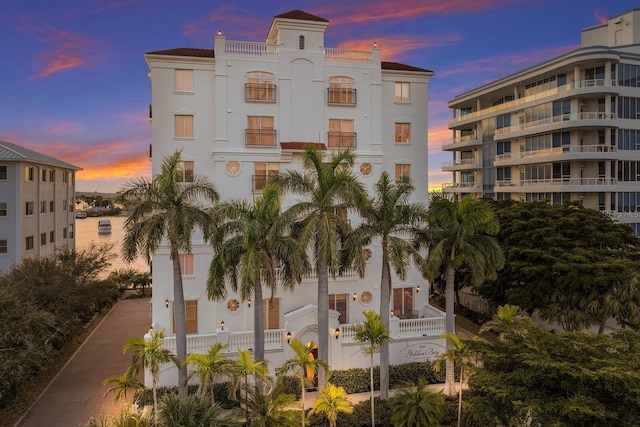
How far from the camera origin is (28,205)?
36.8m

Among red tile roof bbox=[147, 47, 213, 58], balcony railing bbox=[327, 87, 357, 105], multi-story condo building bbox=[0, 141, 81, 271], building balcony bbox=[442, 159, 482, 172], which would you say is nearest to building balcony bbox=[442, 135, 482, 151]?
building balcony bbox=[442, 159, 482, 172]

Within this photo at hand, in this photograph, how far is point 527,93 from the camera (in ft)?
148

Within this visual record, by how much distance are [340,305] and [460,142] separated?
3775 centimetres

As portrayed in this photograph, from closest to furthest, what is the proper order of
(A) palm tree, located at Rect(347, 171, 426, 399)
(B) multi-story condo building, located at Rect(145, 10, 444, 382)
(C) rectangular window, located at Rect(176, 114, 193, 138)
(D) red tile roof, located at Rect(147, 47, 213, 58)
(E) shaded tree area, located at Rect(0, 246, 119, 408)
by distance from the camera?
(E) shaded tree area, located at Rect(0, 246, 119, 408), (A) palm tree, located at Rect(347, 171, 426, 399), (D) red tile roof, located at Rect(147, 47, 213, 58), (B) multi-story condo building, located at Rect(145, 10, 444, 382), (C) rectangular window, located at Rect(176, 114, 193, 138)

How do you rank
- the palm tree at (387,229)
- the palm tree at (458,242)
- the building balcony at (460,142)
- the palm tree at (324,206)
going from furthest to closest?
the building balcony at (460,142), the palm tree at (458,242), the palm tree at (387,229), the palm tree at (324,206)

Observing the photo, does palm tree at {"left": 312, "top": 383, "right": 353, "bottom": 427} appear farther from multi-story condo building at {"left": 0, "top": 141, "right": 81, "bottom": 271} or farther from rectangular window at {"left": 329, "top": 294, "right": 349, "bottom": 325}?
multi-story condo building at {"left": 0, "top": 141, "right": 81, "bottom": 271}

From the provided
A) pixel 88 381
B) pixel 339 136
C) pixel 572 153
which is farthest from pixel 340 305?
pixel 572 153

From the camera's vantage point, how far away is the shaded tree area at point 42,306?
1639 centimetres

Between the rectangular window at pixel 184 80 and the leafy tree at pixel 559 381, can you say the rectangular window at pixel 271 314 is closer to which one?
the leafy tree at pixel 559 381

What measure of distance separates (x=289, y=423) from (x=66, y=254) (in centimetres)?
2281

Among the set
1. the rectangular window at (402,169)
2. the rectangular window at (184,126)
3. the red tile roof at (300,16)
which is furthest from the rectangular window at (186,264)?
the red tile roof at (300,16)

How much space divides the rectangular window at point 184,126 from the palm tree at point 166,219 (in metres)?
6.60

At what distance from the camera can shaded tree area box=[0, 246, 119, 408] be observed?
16.4m

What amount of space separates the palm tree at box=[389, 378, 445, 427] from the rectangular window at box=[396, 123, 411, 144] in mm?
15486
